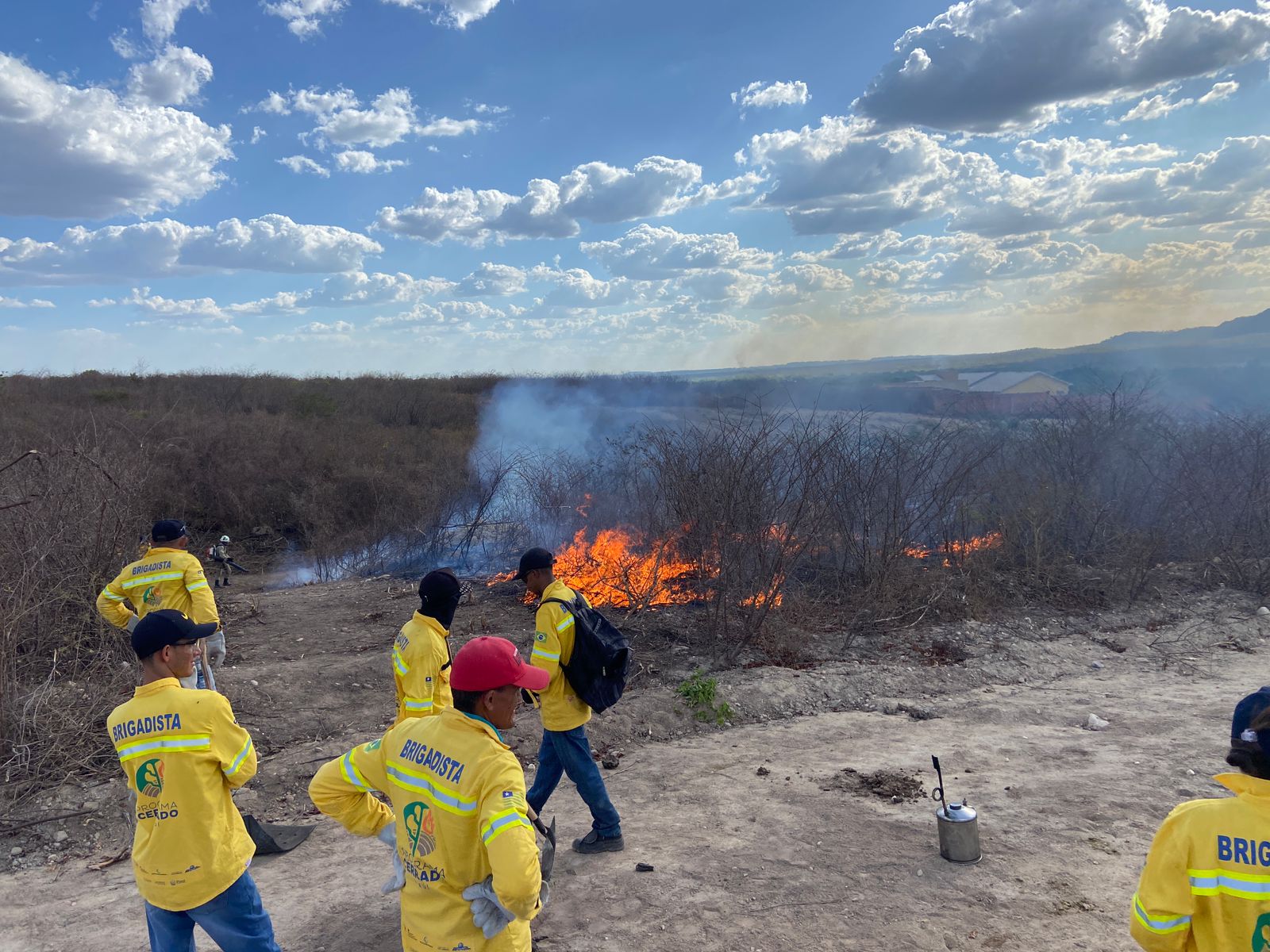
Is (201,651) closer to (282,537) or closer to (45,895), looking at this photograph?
(45,895)

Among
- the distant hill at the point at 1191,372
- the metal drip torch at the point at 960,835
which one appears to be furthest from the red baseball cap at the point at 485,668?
the distant hill at the point at 1191,372

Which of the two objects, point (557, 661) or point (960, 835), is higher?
point (557, 661)

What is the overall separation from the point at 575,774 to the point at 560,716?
37 cm

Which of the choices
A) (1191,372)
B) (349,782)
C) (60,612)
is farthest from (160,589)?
(1191,372)

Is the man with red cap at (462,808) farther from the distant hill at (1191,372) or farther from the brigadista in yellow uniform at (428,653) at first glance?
the distant hill at (1191,372)

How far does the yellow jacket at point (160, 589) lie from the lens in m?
5.48

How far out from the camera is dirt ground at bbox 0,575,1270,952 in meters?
4.09

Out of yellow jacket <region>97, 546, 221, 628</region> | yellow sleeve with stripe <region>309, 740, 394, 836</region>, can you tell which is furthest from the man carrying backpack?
yellow jacket <region>97, 546, 221, 628</region>

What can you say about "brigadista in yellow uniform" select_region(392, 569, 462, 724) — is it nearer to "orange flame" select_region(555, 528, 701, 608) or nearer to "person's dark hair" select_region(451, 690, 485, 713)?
"person's dark hair" select_region(451, 690, 485, 713)

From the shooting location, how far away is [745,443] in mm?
9391

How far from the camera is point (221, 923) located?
2916mm

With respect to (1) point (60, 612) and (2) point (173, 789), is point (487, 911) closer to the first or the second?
(2) point (173, 789)

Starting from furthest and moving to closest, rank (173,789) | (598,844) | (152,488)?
(152,488) → (598,844) → (173,789)

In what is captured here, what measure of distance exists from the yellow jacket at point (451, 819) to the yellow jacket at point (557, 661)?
2051 mm
